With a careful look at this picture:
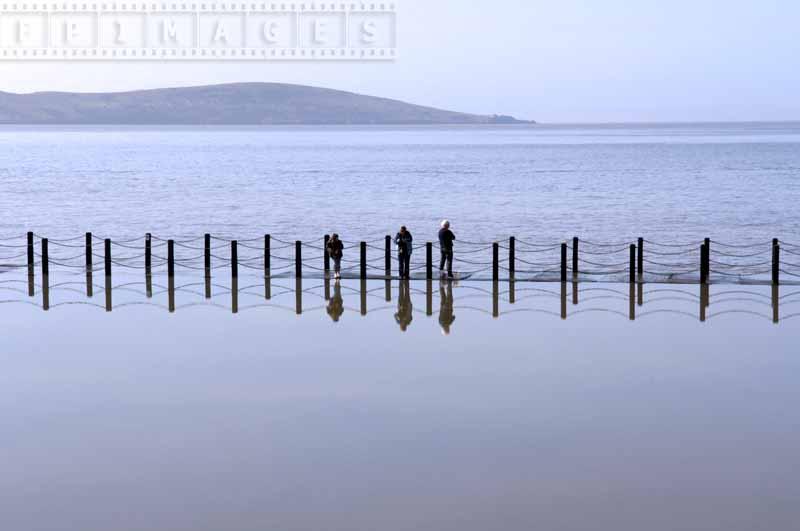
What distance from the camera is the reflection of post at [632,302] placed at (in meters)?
22.5

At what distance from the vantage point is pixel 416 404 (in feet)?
51.5

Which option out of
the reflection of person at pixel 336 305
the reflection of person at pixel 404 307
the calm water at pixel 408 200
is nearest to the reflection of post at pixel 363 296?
the reflection of person at pixel 336 305

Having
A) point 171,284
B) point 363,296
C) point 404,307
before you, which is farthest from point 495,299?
point 171,284

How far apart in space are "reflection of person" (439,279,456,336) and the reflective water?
115 mm

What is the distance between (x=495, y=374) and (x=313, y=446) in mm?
4305

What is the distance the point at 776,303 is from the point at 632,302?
2.70 m

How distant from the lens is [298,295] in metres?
25.2

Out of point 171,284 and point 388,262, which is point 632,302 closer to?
point 388,262

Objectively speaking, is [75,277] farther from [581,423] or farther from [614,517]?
[614,517]

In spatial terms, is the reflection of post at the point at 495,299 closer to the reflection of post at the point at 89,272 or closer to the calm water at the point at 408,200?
the reflection of post at the point at 89,272

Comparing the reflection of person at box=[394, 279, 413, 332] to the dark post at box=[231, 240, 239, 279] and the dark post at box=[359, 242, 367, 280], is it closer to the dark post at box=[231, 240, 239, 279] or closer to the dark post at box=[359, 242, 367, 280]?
the dark post at box=[359, 242, 367, 280]

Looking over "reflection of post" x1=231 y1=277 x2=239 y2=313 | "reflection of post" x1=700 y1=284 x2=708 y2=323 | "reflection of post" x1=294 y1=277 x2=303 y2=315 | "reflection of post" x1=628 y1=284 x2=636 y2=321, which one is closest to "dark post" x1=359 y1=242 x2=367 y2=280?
"reflection of post" x1=294 y1=277 x2=303 y2=315

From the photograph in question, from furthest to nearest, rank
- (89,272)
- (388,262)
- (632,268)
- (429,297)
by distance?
(89,272), (388,262), (632,268), (429,297)

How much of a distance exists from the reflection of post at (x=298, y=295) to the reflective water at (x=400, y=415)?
12 centimetres
